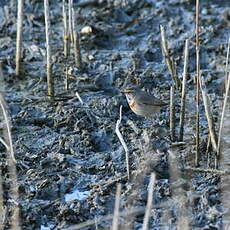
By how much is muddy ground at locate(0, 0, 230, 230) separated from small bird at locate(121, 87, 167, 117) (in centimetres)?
17

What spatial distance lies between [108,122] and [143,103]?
50 centimetres

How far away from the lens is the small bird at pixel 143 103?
9.91m

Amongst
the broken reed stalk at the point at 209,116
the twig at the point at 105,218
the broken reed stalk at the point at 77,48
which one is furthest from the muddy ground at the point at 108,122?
the broken reed stalk at the point at 209,116

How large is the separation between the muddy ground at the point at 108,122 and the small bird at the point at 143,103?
0.17 m

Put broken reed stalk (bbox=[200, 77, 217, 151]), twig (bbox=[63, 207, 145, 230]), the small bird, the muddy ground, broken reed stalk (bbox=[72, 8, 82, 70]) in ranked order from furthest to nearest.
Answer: broken reed stalk (bbox=[72, 8, 82, 70])
the small bird
broken reed stalk (bbox=[200, 77, 217, 151])
the muddy ground
twig (bbox=[63, 207, 145, 230])

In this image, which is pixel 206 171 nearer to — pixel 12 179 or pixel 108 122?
pixel 108 122

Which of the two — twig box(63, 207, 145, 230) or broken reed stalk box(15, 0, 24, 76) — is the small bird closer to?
broken reed stalk box(15, 0, 24, 76)

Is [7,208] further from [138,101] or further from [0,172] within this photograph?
[138,101]

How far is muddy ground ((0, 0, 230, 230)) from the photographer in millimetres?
8047

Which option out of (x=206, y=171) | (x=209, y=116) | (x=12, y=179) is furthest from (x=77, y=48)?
(x=206, y=171)

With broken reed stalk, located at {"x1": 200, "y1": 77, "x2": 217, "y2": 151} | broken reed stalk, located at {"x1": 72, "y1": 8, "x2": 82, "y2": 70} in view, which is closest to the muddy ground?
broken reed stalk, located at {"x1": 72, "y1": 8, "x2": 82, "y2": 70}

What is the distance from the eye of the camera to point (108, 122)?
392 inches

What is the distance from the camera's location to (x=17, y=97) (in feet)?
35.9

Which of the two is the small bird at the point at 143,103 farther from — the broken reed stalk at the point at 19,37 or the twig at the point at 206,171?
the broken reed stalk at the point at 19,37
